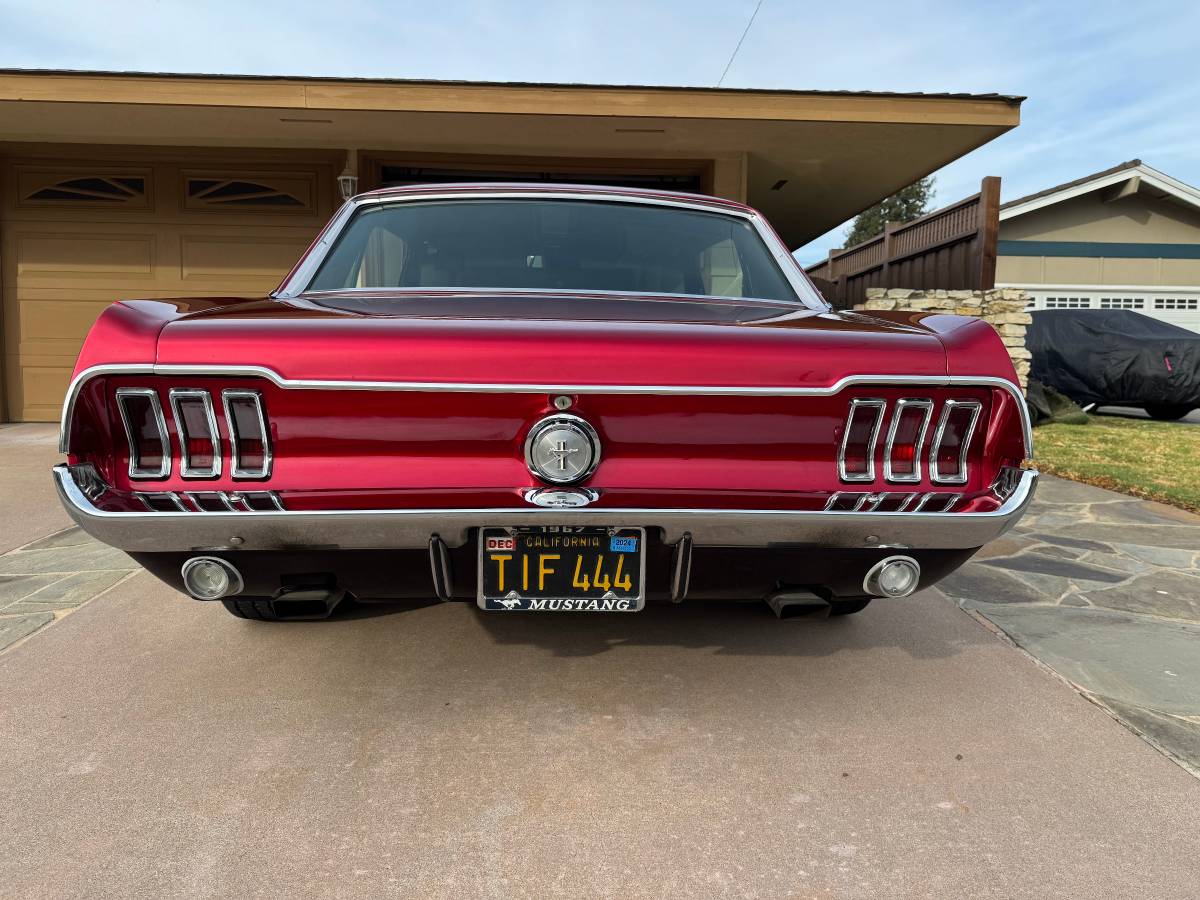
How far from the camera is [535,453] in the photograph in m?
1.75

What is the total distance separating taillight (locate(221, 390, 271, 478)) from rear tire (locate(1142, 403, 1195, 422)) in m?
11.9

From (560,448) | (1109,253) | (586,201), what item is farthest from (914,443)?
(1109,253)

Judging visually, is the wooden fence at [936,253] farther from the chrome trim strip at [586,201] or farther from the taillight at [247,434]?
the taillight at [247,434]

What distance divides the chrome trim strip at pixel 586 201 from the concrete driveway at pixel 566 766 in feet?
4.14

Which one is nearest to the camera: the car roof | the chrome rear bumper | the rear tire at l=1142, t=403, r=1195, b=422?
the chrome rear bumper

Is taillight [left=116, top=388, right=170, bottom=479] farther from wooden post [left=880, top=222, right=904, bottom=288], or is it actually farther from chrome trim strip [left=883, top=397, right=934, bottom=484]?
wooden post [left=880, top=222, right=904, bottom=288]

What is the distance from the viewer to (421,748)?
203 cm

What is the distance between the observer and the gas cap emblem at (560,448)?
175 centimetres

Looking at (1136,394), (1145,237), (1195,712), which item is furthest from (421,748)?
(1145,237)

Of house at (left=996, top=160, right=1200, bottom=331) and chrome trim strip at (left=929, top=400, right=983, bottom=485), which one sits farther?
house at (left=996, top=160, right=1200, bottom=331)

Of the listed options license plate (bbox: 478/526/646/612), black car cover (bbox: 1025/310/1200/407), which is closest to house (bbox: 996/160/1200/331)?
black car cover (bbox: 1025/310/1200/407)

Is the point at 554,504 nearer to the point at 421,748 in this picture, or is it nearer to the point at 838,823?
the point at 421,748

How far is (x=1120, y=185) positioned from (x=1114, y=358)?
11012 mm

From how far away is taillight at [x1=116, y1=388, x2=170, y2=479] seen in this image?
173 cm
